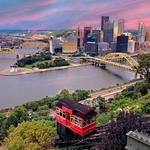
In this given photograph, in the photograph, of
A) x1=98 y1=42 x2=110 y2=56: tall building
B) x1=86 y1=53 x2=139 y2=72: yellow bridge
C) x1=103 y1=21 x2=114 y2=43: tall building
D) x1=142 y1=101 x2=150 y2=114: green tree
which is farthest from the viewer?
x1=103 y1=21 x2=114 y2=43: tall building

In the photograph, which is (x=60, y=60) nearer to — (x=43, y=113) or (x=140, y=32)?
(x=43, y=113)

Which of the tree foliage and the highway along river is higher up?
the tree foliage

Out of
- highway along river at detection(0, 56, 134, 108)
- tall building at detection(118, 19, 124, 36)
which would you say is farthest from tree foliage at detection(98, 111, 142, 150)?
tall building at detection(118, 19, 124, 36)

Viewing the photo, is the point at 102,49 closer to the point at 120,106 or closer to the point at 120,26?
the point at 120,26

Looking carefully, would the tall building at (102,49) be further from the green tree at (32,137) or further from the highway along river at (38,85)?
the green tree at (32,137)

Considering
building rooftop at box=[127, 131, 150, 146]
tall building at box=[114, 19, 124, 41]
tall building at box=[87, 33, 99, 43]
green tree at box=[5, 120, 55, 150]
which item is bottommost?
green tree at box=[5, 120, 55, 150]

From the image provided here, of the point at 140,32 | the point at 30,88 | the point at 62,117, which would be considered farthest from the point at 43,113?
the point at 140,32

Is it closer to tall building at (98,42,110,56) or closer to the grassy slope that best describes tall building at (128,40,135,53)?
tall building at (98,42,110,56)
